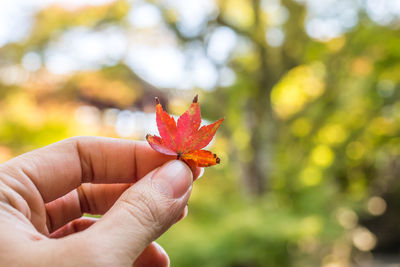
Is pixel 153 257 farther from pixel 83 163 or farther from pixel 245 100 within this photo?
pixel 245 100

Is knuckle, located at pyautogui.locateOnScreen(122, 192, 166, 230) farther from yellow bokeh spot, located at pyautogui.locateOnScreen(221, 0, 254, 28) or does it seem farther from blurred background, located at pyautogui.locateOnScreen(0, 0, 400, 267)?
yellow bokeh spot, located at pyautogui.locateOnScreen(221, 0, 254, 28)

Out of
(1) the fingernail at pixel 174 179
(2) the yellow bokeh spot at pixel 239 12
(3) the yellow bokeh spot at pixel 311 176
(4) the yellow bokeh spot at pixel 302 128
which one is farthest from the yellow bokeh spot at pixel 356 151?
(1) the fingernail at pixel 174 179

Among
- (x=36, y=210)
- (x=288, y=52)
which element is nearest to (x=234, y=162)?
(x=288, y=52)

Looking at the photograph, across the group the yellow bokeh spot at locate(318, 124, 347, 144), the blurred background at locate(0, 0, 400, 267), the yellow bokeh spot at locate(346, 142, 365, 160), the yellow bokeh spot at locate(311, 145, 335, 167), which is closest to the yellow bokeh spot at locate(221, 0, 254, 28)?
the blurred background at locate(0, 0, 400, 267)

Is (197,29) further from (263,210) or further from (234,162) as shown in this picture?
(263,210)

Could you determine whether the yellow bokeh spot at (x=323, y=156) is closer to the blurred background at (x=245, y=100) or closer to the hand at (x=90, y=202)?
the blurred background at (x=245, y=100)

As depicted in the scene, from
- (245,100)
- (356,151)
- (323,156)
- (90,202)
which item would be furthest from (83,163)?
(356,151)
